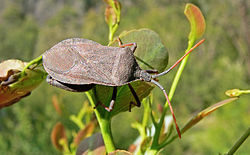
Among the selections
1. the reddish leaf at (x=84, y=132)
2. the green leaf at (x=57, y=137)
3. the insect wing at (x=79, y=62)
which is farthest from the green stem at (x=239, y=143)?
the green leaf at (x=57, y=137)

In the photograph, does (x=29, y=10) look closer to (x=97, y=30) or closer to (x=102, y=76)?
(x=97, y=30)

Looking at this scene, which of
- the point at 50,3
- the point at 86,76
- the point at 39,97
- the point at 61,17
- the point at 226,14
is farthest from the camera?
the point at 50,3

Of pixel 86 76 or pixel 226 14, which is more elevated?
pixel 86 76

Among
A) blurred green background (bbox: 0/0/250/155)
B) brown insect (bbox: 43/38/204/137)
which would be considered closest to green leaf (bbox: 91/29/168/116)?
brown insect (bbox: 43/38/204/137)

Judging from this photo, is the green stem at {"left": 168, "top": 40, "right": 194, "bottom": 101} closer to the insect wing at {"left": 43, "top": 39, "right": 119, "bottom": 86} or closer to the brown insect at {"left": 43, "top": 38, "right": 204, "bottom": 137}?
the brown insect at {"left": 43, "top": 38, "right": 204, "bottom": 137}

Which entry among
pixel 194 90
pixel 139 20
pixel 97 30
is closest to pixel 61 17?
pixel 97 30

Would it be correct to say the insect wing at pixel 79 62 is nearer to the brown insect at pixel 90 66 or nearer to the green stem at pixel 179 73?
the brown insect at pixel 90 66
